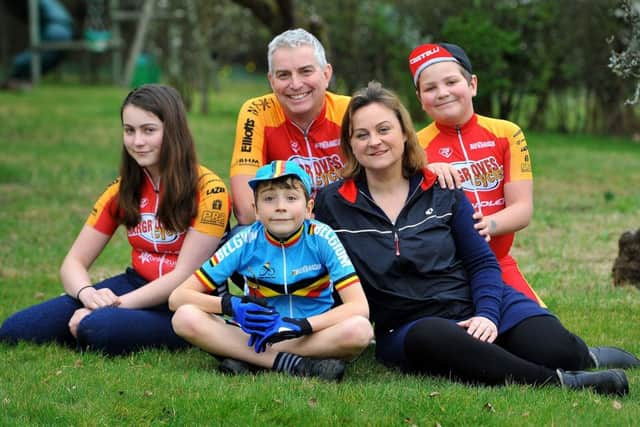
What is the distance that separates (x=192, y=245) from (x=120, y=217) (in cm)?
51

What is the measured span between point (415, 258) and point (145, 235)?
1.54 m

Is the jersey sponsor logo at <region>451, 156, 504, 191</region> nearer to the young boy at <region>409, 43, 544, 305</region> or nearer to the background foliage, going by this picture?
the young boy at <region>409, 43, 544, 305</region>

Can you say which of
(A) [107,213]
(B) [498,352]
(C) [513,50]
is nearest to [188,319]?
(A) [107,213]

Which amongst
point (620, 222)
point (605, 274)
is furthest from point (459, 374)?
point (620, 222)

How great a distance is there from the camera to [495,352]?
176 inches

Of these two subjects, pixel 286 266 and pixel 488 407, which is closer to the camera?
pixel 488 407

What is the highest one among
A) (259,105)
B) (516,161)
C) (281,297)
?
(259,105)

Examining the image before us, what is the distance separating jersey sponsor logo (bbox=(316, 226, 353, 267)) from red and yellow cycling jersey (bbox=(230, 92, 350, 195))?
2.74ft

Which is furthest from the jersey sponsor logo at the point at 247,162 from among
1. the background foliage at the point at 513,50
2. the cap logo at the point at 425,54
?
the background foliage at the point at 513,50

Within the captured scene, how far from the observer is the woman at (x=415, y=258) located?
181 inches

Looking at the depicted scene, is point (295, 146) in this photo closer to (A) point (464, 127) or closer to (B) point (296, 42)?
(B) point (296, 42)

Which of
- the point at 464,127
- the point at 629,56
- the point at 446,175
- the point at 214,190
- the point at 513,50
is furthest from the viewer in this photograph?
the point at 513,50

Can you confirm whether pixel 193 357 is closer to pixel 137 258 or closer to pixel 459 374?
pixel 137 258

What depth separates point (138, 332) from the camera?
5.25 m
